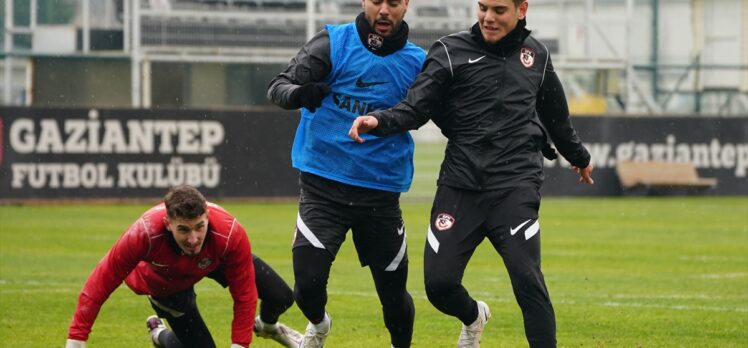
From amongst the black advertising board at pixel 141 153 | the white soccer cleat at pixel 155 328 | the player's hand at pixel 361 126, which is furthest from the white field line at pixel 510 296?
the black advertising board at pixel 141 153

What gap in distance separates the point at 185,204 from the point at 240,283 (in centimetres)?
60

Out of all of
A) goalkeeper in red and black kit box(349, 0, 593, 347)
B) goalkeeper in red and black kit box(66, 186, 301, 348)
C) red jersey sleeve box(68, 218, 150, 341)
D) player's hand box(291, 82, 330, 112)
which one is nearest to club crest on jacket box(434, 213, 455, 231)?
goalkeeper in red and black kit box(349, 0, 593, 347)

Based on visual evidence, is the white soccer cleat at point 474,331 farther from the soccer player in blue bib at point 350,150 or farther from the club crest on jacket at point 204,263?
the club crest on jacket at point 204,263

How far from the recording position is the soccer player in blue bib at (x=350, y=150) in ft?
26.0

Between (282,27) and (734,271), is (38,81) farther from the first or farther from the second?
(734,271)

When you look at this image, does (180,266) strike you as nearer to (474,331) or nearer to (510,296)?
(474,331)

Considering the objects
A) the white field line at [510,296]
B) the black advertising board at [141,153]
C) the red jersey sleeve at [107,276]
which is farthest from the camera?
the black advertising board at [141,153]

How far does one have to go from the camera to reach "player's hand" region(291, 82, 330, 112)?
7.52 metres

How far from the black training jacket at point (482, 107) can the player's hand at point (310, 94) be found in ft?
1.12

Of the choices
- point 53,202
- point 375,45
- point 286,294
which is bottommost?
point 53,202

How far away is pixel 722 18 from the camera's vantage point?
3612cm

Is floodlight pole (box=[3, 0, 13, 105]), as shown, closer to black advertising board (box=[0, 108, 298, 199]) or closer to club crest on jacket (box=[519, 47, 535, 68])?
black advertising board (box=[0, 108, 298, 199])

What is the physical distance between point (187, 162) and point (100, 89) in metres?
5.31

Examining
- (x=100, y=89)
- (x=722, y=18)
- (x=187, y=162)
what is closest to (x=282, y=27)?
(x=100, y=89)
